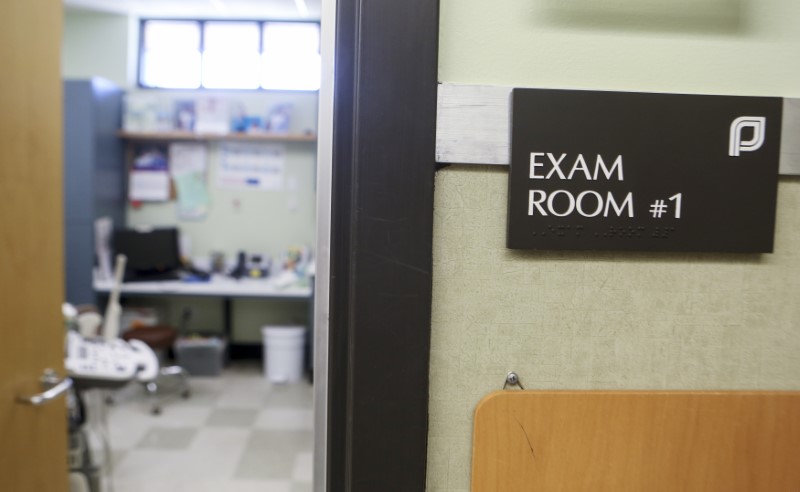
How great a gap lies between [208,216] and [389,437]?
4.47 metres

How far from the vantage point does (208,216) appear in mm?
4930

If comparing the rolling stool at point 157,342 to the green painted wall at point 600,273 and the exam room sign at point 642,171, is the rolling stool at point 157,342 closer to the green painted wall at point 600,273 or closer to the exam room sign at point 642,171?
the green painted wall at point 600,273

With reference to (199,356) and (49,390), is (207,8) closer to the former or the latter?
(199,356)

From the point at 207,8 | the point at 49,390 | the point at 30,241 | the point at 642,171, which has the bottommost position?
the point at 49,390

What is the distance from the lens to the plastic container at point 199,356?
441 centimetres

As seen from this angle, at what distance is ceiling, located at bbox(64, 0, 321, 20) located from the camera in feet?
15.1

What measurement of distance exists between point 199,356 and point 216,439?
1.24 metres

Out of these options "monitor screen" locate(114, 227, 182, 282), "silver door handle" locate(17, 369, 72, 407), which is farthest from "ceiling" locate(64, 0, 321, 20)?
"silver door handle" locate(17, 369, 72, 407)

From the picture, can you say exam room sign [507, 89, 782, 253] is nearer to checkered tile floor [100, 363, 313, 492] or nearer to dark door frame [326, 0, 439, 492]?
dark door frame [326, 0, 439, 492]

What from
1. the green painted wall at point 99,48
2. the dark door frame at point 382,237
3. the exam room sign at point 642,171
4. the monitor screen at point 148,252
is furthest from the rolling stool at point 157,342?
the exam room sign at point 642,171

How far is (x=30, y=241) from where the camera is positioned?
1.40m

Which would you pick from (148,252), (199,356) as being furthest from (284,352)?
(148,252)

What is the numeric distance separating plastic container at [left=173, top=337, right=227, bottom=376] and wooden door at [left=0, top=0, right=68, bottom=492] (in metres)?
A: 2.87

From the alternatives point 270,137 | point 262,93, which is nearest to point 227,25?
point 262,93
